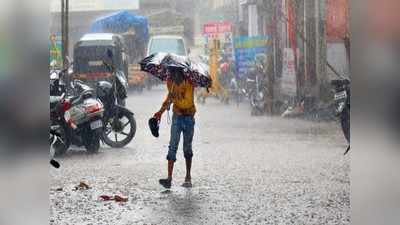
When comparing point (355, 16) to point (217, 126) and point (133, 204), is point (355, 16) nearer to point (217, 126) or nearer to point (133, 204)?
point (217, 126)

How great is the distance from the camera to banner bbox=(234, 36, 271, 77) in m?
4.53

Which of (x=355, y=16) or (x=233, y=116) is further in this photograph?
(x=233, y=116)

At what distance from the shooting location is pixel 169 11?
15.0 ft

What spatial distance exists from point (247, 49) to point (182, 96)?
22.7 inches

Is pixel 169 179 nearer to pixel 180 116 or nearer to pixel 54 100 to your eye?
pixel 180 116

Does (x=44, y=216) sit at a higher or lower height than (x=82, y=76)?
lower

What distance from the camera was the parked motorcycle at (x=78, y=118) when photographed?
4.47 meters

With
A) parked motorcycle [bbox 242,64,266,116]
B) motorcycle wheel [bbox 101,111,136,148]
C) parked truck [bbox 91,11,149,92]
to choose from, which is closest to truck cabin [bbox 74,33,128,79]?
parked truck [bbox 91,11,149,92]

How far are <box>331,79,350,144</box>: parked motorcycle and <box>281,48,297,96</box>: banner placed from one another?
30 cm

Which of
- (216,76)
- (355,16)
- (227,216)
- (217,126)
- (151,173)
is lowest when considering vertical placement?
(227,216)

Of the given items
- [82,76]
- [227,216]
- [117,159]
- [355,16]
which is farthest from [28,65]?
[355,16]

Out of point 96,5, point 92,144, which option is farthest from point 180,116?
point 96,5

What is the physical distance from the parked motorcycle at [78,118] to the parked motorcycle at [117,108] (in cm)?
6

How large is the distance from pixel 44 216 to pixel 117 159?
2.19 ft
